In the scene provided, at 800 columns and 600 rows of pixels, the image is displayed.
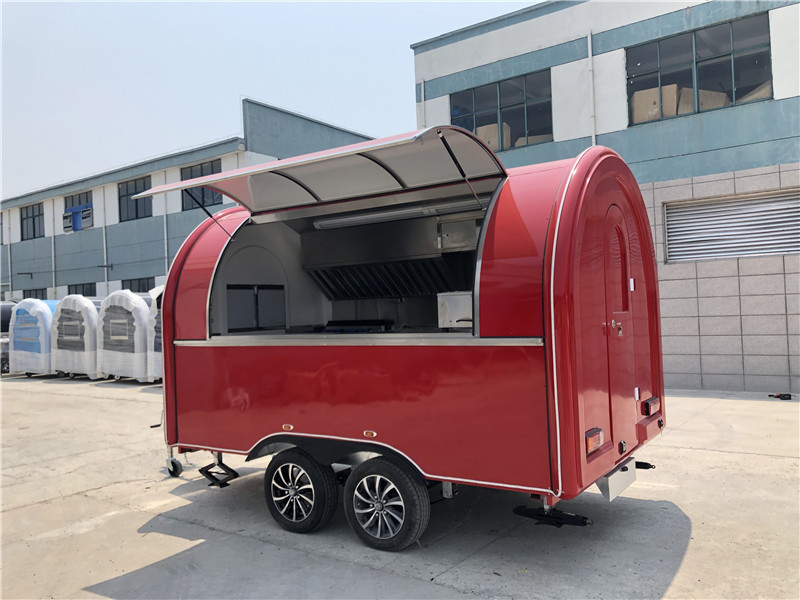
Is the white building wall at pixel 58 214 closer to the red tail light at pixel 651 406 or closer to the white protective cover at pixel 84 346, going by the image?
the white protective cover at pixel 84 346

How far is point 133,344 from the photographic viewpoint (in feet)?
55.4

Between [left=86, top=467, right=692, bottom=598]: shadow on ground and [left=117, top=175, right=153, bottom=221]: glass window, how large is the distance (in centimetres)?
2420

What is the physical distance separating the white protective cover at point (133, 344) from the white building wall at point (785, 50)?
1447cm

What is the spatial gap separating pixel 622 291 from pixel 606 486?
1.54 m

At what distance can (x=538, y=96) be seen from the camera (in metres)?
14.6

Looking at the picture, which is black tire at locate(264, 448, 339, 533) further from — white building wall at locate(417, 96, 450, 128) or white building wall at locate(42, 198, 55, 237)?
white building wall at locate(42, 198, 55, 237)

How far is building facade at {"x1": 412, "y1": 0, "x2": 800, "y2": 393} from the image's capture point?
11.7 meters

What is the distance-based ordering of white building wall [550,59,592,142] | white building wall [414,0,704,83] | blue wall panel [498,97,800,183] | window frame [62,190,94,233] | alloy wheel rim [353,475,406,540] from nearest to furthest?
alloy wheel rim [353,475,406,540] → blue wall panel [498,97,800,183] → white building wall [414,0,704,83] → white building wall [550,59,592,142] → window frame [62,190,94,233]

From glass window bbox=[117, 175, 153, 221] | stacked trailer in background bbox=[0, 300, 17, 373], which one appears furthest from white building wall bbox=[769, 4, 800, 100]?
glass window bbox=[117, 175, 153, 221]

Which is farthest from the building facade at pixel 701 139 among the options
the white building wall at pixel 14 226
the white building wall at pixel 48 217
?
the white building wall at pixel 14 226

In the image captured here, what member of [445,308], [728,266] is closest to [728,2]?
[728,266]

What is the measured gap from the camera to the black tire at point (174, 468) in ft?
24.0

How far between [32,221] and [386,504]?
35.8 metres

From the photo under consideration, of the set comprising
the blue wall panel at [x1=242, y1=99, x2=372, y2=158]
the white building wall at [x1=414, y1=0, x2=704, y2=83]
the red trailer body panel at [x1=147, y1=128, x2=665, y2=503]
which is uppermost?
the blue wall panel at [x1=242, y1=99, x2=372, y2=158]
